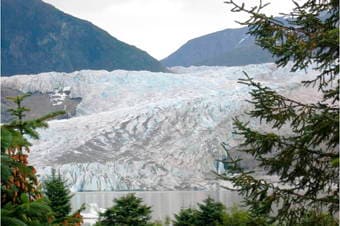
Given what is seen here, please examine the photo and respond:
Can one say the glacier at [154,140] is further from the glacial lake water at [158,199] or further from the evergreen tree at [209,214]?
the evergreen tree at [209,214]

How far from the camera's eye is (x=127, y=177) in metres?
73.8

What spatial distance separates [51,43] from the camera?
185125mm

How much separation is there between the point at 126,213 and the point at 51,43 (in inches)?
7006

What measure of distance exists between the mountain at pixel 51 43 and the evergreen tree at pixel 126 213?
164 meters

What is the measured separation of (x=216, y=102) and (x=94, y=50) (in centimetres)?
11110

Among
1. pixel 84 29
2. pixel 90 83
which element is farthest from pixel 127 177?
pixel 84 29

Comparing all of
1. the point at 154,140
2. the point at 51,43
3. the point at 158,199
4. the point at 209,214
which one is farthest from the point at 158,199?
the point at 51,43

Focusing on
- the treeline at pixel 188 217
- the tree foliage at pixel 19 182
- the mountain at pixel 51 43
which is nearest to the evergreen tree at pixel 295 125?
the treeline at pixel 188 217

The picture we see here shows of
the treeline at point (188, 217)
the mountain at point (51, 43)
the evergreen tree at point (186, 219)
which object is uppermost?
the mountain at point (51, 43)

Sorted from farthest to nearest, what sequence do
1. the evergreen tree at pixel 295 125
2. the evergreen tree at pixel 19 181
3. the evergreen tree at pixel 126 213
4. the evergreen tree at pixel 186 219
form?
1. the evergreen tree at pixel 186 219
2. the evergreen tree at pixel 126 213
3. the evergreen tree at pixel 295 125
4. the evergreen tree at pixel 19 181

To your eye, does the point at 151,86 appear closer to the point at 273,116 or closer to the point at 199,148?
the point at 199,148

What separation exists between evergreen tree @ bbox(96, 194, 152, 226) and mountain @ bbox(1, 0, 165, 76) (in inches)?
6446

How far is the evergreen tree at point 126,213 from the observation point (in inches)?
448

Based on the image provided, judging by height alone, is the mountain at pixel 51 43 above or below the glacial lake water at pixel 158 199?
above
